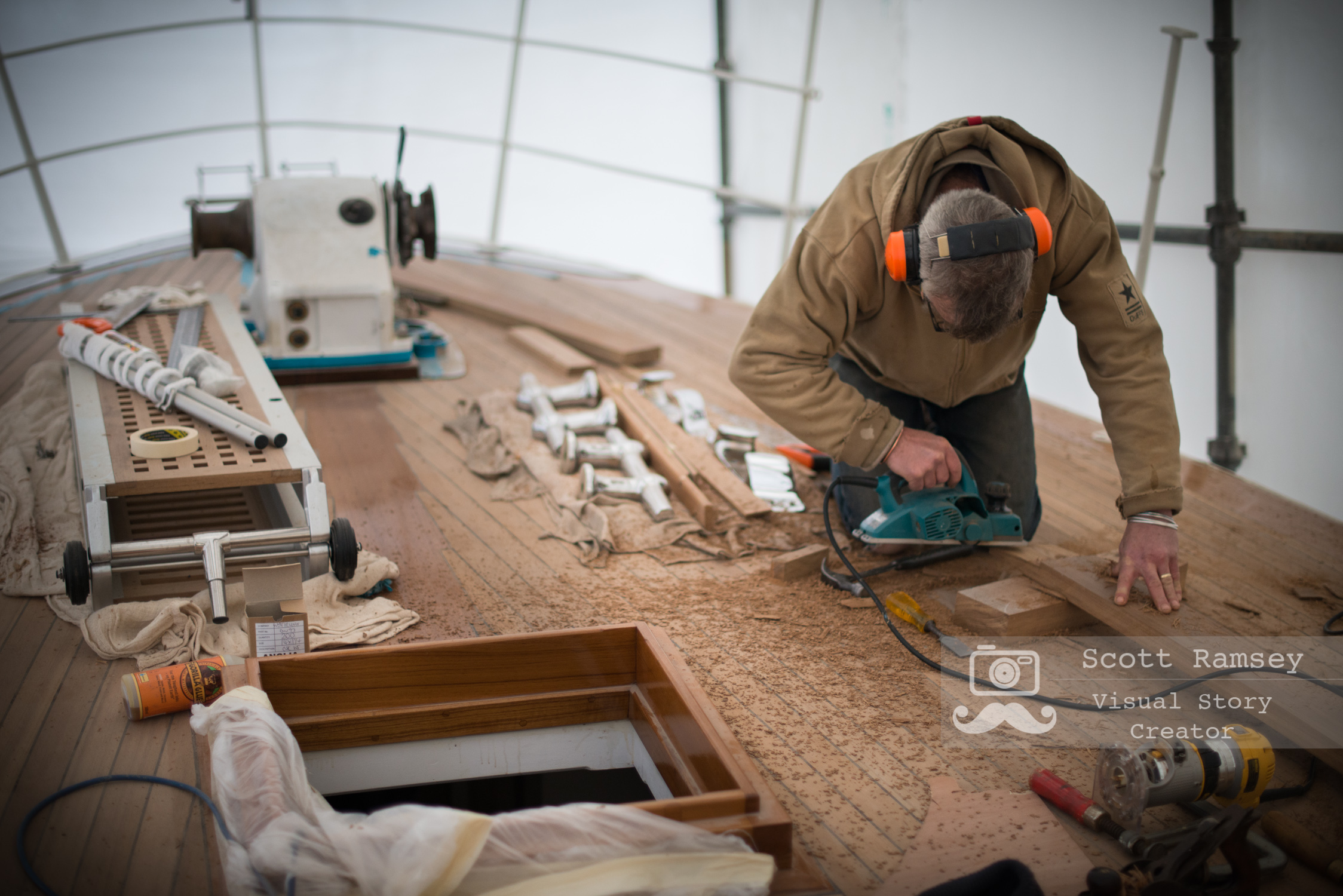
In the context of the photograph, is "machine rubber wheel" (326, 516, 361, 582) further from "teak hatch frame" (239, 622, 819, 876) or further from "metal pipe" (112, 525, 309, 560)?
"teak hatch frame" (239, 622, 819, 876)

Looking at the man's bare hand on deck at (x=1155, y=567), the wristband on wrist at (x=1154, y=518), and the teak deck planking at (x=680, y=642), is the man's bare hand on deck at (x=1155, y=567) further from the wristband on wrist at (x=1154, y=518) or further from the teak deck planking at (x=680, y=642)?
the teak deck planking at (x=680, y=642)

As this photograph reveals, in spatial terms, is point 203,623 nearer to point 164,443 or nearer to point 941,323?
point 164,443

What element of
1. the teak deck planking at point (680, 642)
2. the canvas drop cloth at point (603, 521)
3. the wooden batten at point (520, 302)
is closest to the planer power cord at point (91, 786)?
the teak deck planking at point (680, 642)

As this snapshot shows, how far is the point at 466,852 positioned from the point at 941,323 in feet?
4.44

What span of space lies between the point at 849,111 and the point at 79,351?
6167 millimetres

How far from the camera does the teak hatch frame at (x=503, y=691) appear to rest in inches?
69.5

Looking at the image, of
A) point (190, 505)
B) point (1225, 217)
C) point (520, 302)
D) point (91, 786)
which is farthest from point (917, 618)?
point (520, 302)

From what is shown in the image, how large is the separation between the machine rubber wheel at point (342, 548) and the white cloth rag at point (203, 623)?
0.05m

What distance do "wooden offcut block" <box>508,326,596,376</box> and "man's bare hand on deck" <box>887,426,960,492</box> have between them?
209cm

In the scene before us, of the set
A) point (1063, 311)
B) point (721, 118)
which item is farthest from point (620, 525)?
point (721, 118)

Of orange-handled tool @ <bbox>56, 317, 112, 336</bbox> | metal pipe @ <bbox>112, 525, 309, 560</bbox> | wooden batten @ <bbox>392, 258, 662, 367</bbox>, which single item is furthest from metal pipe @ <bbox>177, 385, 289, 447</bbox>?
wooden batten @ <bbox>392, 258, 662, 367</bbox>

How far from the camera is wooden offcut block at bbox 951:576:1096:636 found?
2191 mm

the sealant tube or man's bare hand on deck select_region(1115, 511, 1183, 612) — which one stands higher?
man's bare hand on deck select_region(1115, 511, 1183, 612)

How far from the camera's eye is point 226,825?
1.42m
